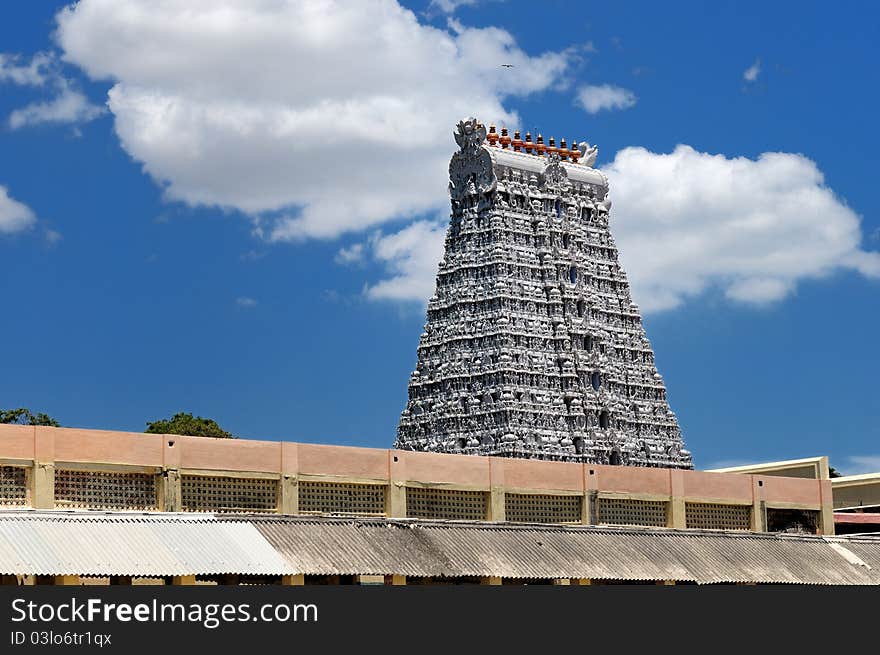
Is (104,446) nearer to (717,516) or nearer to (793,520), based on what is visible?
(717,516)

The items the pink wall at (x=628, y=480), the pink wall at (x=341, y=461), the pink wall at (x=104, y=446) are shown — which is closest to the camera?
the pink wall at (x=104, y=446)

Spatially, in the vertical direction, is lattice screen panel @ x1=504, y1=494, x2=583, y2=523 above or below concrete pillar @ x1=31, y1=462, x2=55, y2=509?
above

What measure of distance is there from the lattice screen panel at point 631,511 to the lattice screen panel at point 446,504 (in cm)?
396

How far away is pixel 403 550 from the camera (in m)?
42.1

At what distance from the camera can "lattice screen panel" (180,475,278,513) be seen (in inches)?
1596

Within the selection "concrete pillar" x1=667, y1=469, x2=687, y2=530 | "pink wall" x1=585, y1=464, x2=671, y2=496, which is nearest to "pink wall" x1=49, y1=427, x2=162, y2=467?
"pink wall" x1=585, y1=464, x2=671, y2=496

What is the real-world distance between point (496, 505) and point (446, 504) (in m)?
1.36

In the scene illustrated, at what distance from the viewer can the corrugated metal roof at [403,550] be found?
120 ft

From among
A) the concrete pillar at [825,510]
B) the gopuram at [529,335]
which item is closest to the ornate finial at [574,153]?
the gopuram at [529,335]

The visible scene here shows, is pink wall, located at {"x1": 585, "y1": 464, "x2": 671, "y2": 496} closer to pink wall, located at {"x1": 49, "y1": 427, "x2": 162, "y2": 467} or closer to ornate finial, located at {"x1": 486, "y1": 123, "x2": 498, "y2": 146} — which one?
pink wall, located at {"x1": 49, "y1": 427, "x2": 162, "y2": 467}

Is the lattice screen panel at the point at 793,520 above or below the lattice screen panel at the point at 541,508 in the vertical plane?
above

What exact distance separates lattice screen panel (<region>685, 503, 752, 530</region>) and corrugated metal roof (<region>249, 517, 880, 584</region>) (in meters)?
0.93

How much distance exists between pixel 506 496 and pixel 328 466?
233 inches

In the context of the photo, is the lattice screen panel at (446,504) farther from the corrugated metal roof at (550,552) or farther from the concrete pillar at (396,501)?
the corrugated metal roof at (550,552)
